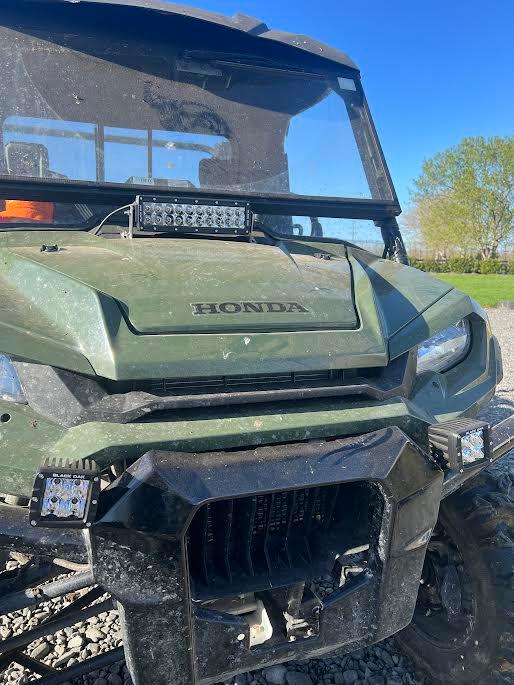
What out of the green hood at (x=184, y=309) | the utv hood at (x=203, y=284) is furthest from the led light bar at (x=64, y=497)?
the utv hood at (x=203, y=284)

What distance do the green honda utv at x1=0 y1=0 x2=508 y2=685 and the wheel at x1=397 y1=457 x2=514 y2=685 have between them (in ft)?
0.03

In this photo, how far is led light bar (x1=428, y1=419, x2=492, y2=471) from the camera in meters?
1.96

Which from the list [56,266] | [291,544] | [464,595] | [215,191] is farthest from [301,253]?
[464,595]

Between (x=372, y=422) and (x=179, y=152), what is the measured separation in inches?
74.2

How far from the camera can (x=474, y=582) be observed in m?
2.44

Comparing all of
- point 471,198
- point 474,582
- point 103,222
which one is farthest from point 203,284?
point 471,198

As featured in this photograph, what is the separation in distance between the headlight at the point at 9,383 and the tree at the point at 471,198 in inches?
1988

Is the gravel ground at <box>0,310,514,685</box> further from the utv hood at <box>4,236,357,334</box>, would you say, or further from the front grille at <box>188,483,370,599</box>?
the utv hood at <box>4,236,357,334</box>

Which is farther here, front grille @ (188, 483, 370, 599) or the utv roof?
the utv roof

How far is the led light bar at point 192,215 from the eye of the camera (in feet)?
8.75

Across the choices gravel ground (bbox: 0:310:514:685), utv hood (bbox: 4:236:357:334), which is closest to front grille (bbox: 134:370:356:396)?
utv hood (bbox: 4:236:357:334)

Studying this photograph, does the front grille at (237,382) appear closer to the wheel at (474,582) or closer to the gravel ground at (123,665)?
the wheel at (474,582)

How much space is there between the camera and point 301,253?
2852 mm

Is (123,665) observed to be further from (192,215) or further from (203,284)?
(192,215)
